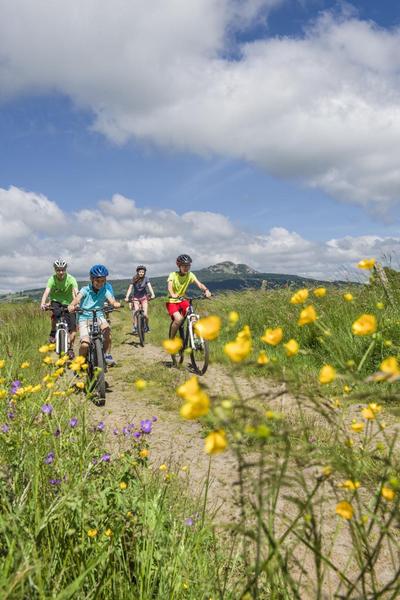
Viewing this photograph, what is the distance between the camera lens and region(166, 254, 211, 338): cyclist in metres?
9.32

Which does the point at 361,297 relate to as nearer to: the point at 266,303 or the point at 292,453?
the point at 266,303

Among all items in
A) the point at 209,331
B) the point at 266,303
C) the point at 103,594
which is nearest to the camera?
the point at 209,331

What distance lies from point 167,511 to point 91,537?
31.0 inches

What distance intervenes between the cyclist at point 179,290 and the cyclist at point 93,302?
1682 mm

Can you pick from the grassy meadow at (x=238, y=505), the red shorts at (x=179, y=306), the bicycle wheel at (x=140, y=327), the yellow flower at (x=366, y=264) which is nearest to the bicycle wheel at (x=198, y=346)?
Answer: the red shorts at (x=179, y=306)

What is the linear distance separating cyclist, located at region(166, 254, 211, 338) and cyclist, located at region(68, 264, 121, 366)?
168cm

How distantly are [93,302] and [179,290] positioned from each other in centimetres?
233

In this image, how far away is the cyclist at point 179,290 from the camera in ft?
30.6

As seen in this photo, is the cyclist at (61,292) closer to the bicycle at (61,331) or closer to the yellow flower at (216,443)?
the bicycle at (61,331)

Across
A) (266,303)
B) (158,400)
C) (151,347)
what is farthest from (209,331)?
(151,347)

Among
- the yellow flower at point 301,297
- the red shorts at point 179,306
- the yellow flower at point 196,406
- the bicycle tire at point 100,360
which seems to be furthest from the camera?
the red shorts at point 179,306

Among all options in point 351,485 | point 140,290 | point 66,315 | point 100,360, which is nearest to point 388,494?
point 351,485

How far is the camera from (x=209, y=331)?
1.06 m

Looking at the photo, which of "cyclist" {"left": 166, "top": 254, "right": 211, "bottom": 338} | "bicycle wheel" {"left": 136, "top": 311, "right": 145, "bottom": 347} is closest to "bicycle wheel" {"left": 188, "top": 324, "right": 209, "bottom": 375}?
"cyclist" {"left": 166, "top": 254, "right": 211, "bottom": 338}
